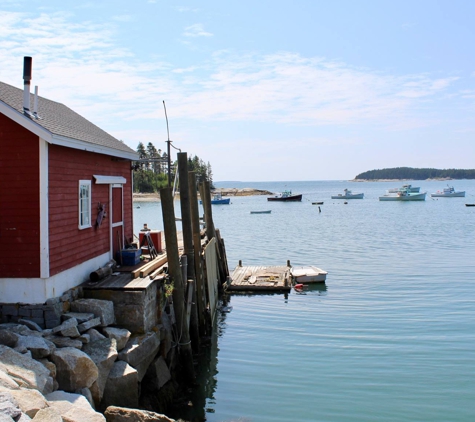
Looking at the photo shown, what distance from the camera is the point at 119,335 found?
34.3 feet

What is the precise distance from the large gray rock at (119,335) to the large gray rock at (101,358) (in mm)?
225

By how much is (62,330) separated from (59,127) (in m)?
4.58

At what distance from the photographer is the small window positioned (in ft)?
41.5

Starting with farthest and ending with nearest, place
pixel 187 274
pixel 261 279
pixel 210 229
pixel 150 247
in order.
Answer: pixel 261 279, pixel 210 229, pixel 150 247, pixel 187 274

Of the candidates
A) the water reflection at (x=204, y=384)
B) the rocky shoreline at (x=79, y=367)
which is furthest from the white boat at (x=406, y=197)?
the rocky shoreline at (x=79, y=367)

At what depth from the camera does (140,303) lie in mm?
11305

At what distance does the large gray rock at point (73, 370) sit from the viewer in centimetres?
873

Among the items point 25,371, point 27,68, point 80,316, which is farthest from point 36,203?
point 25,371

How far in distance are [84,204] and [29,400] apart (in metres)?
6.42

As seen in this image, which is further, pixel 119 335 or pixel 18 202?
pixel 18 202

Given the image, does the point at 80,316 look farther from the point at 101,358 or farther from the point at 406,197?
the point at 406,197

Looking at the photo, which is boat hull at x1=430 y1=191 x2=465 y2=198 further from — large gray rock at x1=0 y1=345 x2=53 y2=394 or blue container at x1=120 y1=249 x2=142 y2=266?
large gray rock at x1=0 y1=345 x2=53 y2=394

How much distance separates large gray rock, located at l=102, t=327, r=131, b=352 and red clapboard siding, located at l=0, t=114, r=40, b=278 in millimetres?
1805

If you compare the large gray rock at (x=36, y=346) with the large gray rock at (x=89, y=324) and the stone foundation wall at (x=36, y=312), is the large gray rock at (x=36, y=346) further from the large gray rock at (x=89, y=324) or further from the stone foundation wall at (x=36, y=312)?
the stone foundation wall at (x=36, y=312)
